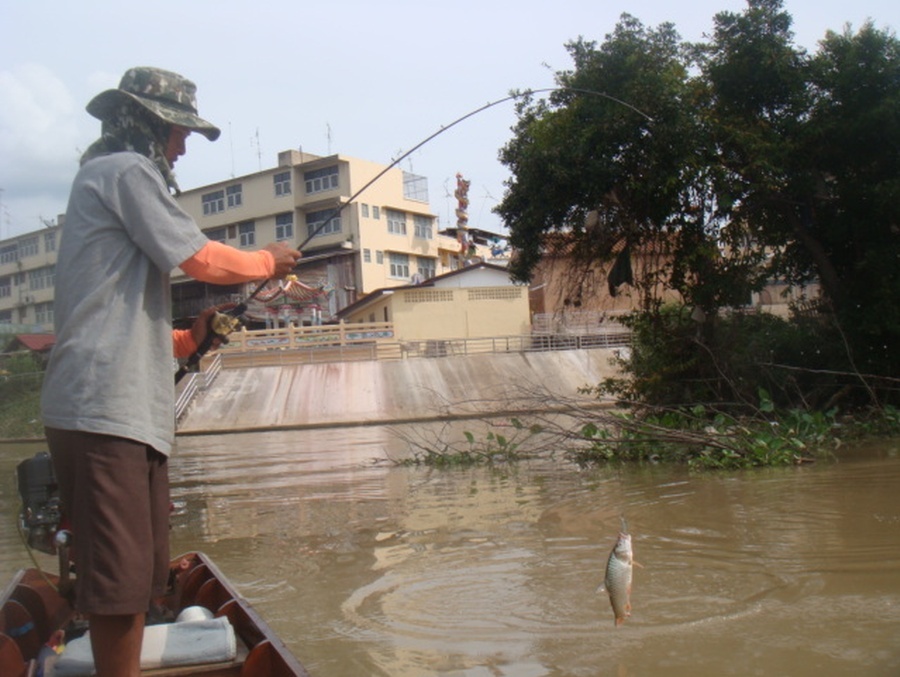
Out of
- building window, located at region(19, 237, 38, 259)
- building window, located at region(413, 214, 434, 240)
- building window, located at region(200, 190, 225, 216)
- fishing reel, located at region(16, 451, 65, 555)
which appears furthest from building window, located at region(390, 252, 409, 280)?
fishing reel, located at region(16, 451, 65, 555)

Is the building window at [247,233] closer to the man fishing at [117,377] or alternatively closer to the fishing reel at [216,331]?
the fishing reel at [216,331]

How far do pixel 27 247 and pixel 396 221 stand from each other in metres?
22.1

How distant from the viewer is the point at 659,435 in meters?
10.6

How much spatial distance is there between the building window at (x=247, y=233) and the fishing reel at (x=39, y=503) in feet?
164

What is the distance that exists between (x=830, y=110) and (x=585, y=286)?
14.5ft

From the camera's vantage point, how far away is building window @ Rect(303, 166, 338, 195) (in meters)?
49.5

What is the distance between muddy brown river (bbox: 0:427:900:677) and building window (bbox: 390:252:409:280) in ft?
139

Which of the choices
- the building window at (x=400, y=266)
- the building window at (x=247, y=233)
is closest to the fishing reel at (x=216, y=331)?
the building window at (x=400, y=266)

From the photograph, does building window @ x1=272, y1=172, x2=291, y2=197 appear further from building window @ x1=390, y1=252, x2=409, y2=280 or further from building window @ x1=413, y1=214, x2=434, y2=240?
building window @ x1=413, y1=214, x2=434, y2=240

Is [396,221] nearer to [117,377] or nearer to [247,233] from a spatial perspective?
[247,233]

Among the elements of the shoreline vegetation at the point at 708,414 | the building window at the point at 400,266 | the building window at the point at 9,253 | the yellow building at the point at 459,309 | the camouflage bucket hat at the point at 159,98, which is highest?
the building window at the point at 9,253

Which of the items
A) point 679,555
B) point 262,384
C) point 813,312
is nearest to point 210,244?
point 679,555

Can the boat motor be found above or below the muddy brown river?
above

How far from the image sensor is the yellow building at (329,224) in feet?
159
